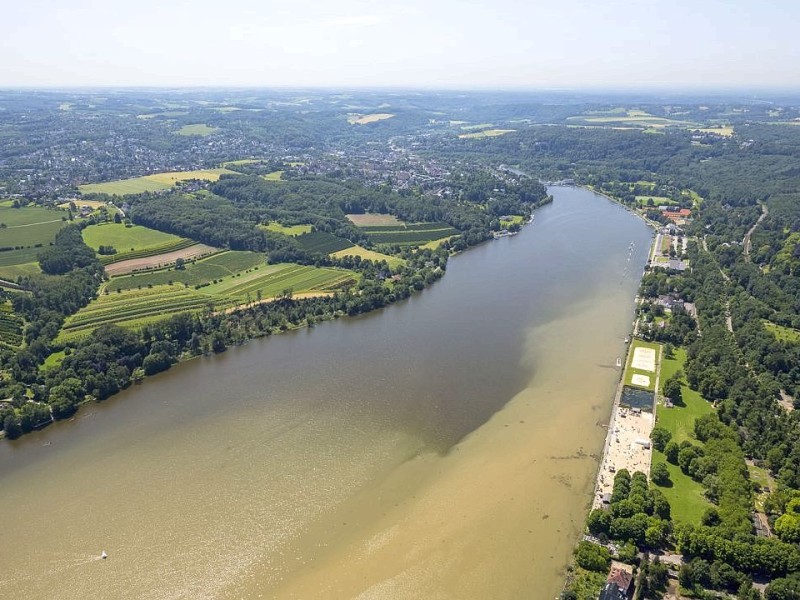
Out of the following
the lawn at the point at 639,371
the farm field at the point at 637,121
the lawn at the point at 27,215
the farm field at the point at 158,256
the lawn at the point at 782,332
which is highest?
the farm field at the point at 637,121

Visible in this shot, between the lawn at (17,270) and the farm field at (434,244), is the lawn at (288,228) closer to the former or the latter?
the farm field at (434,244)

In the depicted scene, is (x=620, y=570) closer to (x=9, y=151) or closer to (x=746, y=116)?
(x=9, y=151)

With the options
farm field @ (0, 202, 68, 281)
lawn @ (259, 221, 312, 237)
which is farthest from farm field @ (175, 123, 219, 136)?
lawn @ (259, 221, 312, 237)

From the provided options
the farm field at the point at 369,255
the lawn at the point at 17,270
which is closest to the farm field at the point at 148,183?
the lawn at the point at 17,270

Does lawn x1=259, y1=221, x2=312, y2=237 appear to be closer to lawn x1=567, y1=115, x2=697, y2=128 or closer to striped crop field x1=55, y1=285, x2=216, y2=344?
striped crop field x1=55, y1=285, x2=216, y2=344

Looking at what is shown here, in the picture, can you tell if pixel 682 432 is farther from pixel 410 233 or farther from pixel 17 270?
pixel 17 270

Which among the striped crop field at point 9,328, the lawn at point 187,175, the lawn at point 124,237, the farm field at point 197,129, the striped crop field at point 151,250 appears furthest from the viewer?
the farm field at point 197,129

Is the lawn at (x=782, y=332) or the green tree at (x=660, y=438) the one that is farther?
the lawn at (x=782, y=332)
